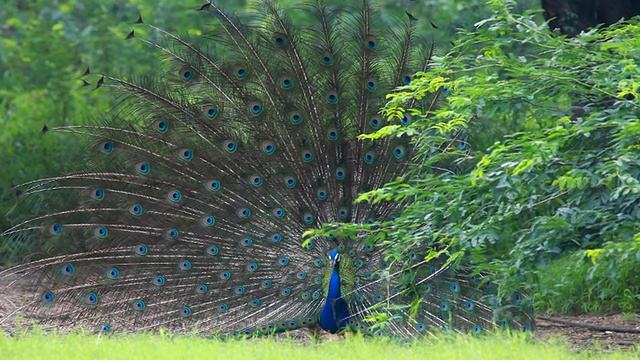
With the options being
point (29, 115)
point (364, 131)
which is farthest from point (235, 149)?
point (29, 115)

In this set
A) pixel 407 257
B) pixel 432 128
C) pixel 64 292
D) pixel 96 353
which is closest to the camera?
pixel 96 353

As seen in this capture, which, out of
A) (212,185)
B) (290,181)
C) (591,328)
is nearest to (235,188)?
(212,185)

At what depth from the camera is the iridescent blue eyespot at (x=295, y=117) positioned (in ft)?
27.1

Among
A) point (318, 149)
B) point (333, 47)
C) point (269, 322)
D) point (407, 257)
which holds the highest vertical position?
point (333, 47)

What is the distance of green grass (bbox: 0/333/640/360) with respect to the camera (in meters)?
5.42

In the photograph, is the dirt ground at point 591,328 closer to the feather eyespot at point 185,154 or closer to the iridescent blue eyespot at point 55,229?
the iridescent blue eyespot at point 55,229

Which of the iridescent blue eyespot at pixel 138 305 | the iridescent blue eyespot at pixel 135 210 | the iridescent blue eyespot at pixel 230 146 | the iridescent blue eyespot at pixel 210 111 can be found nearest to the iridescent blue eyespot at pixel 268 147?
the iridescent blue eyespot at pixel 230 146

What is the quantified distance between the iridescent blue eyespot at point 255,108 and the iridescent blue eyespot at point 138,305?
171 centimetres

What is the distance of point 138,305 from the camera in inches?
315

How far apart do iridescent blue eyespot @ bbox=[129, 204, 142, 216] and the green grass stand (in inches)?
78.1

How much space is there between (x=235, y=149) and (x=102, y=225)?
3.90 ft

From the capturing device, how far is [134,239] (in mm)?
8164

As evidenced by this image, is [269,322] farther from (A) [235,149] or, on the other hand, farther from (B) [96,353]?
(B) [96,353]

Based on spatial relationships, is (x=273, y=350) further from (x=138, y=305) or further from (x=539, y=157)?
(x=138, y=305)
